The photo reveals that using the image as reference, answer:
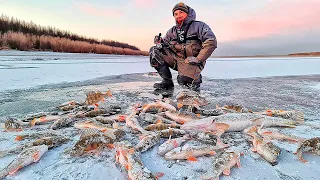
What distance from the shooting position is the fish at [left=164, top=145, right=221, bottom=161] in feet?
7.54

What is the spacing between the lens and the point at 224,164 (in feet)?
6.81

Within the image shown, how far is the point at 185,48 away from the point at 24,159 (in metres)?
4.55

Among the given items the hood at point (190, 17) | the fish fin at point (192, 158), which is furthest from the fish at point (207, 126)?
the hood at point (190, 17)

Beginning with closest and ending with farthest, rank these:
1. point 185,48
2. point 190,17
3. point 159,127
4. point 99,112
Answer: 1. point 159,127
2. point 99,112
3. point 190,17
4. point 185,48

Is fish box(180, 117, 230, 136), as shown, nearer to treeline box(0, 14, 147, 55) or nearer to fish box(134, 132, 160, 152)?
fish box(134, 132, 160, 152)

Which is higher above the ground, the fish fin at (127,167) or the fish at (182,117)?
the fish at (182,117)

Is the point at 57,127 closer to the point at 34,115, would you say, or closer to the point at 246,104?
the point at 34,115

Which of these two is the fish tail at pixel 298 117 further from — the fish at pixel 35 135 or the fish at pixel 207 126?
the fish at pixel 35 135

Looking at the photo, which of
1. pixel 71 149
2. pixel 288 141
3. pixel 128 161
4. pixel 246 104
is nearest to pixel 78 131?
pixel 71 149

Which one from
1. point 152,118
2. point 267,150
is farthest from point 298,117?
point 152,118

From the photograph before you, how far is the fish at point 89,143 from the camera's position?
2.41 m

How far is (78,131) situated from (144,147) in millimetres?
1062

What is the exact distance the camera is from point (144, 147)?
2.49 meters

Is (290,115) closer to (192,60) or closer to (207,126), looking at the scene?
(207,126)
